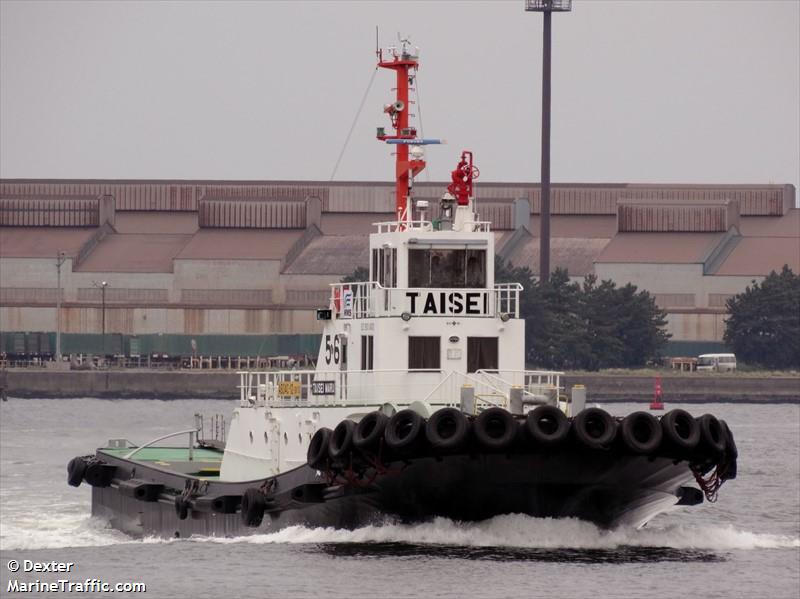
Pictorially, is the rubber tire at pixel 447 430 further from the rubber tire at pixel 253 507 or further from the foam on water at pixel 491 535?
the rubber tire at pixel 253 507

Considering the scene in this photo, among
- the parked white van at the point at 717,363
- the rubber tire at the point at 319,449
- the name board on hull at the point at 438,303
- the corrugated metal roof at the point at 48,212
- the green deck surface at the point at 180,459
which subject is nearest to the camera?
the rubber tire at the point at 319,449

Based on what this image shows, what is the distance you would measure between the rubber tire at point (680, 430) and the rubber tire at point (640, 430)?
125 millimetres

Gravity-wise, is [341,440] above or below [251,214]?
below

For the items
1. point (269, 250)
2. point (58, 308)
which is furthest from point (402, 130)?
point (269, 250)

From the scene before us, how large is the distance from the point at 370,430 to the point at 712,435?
5.16 metres

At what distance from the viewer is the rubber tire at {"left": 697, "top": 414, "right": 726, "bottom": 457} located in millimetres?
33719

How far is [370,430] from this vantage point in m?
33.3

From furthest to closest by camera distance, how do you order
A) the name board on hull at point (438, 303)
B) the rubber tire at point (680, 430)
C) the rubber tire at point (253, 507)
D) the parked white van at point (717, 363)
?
the parked white van at point (717, 363) → the name board on hull at point (438, 303) → the rubber tire at point (253, 507) → the rubber tire at point (680, 430)

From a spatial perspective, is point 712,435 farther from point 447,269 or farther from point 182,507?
point 182,507

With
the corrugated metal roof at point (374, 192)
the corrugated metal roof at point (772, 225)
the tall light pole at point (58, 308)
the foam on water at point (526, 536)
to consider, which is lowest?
the foam on water at point (526, 536)

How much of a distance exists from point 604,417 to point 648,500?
245 cm

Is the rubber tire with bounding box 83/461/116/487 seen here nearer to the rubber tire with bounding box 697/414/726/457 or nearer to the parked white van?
the rubber tire with bounding box 697/414/726/457

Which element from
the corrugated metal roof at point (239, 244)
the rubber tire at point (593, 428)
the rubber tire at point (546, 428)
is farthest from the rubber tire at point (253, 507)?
the corrugated metal roof at point (239, 244)

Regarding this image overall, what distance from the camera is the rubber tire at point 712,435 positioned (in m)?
33.7
